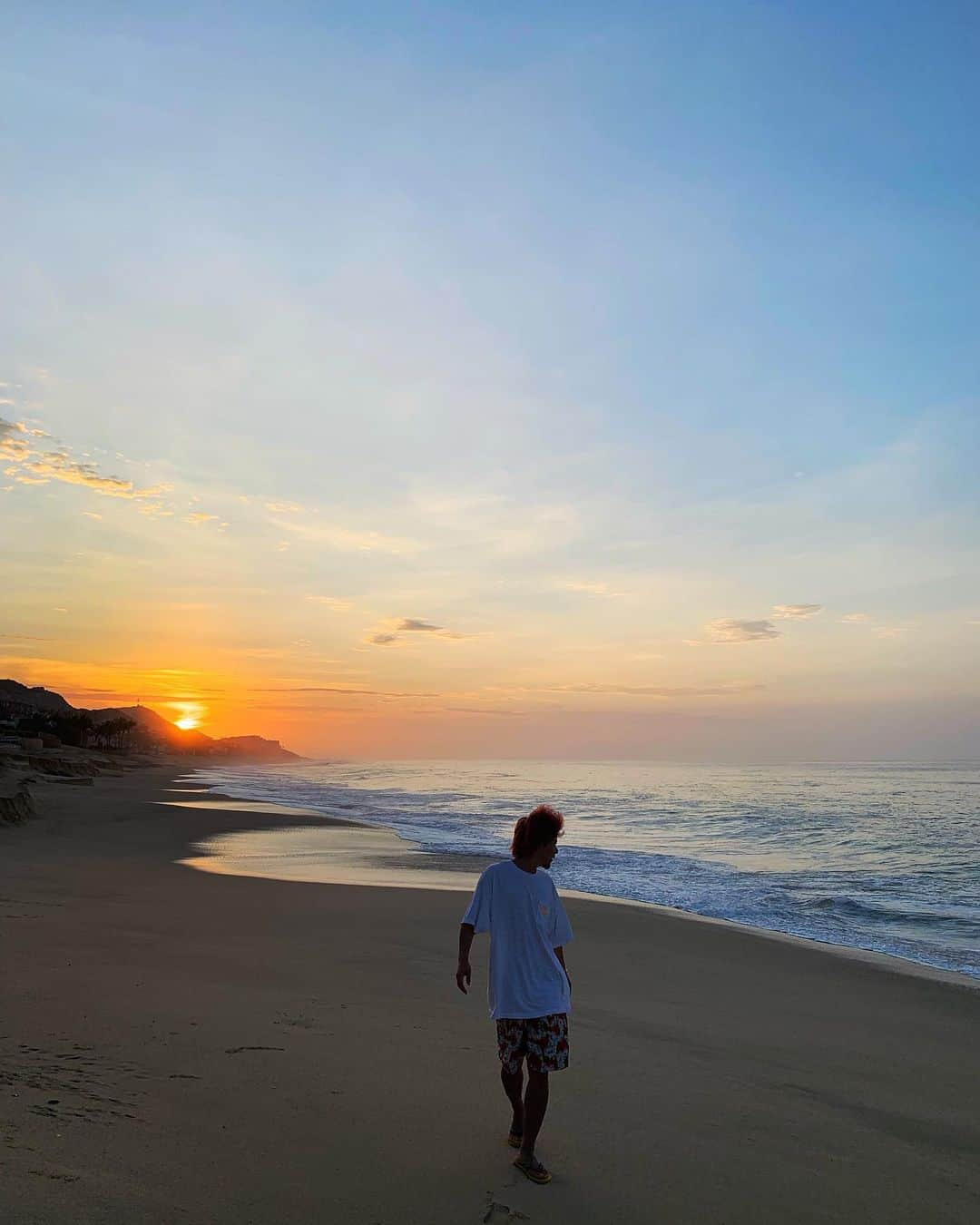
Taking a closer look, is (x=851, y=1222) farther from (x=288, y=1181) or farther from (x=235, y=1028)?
(x=235, y=1028)

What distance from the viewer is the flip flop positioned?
4.25 m

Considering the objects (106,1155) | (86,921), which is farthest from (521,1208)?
(86,921)

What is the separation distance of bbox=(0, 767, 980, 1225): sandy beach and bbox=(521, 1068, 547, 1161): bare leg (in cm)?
17

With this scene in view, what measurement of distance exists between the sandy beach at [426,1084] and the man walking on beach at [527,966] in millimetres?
371

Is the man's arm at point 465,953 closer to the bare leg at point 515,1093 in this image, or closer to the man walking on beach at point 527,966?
the man walking on beach at point 527,966

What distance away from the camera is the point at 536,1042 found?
443cm

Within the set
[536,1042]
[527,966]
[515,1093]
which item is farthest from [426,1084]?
[527,966]

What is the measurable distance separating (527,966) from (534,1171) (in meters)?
0.96

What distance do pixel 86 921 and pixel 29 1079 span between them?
5124 millimetres

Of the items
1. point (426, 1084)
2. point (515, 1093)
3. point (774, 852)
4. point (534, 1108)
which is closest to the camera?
point (534, 1108)

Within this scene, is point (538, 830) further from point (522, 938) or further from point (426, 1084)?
point (426, 1084)

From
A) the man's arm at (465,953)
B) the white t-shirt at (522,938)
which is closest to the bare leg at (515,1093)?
the white t-shirt at (522,938)

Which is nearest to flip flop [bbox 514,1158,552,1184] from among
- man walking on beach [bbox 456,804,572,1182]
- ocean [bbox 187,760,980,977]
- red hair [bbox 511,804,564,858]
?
man walking on beach [bbox 456,804,572,1182]

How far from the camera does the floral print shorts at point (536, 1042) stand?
4395 mm
